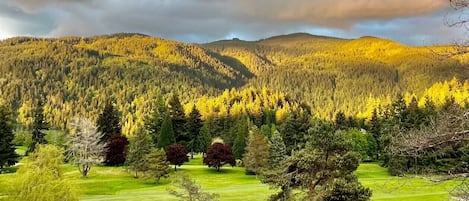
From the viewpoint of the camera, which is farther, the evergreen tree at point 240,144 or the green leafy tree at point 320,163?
the evergreen tree at point 240,144

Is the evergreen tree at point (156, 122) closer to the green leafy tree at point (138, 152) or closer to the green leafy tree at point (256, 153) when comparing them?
the green leafy tree at point (138, 152)

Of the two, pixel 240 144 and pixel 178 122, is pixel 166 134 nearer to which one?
pixel 178 122

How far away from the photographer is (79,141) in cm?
6656

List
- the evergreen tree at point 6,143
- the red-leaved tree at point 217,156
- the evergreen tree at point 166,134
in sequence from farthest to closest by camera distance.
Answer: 1. the evergreen tree at point 166,134
2. the red-leaved tree at point 217,156
3. the evergreen tree at point 6,143

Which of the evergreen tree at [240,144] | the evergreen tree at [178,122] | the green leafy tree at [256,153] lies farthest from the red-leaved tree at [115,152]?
the evergreen tree at [240,144]

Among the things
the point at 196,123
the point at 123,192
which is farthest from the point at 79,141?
the point at 196,123

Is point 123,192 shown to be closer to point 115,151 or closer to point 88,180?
point 88,180

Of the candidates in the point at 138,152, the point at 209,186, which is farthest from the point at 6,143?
the point at 209,186

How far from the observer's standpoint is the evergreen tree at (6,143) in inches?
2411

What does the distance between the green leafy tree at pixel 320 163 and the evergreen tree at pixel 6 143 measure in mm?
47210

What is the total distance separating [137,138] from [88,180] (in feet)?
31.6

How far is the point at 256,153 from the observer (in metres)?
71.0

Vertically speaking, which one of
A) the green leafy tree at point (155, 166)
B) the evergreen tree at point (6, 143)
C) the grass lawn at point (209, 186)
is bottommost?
the grass lawn at point (209, 186)

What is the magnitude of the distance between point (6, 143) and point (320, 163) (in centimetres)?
4929
